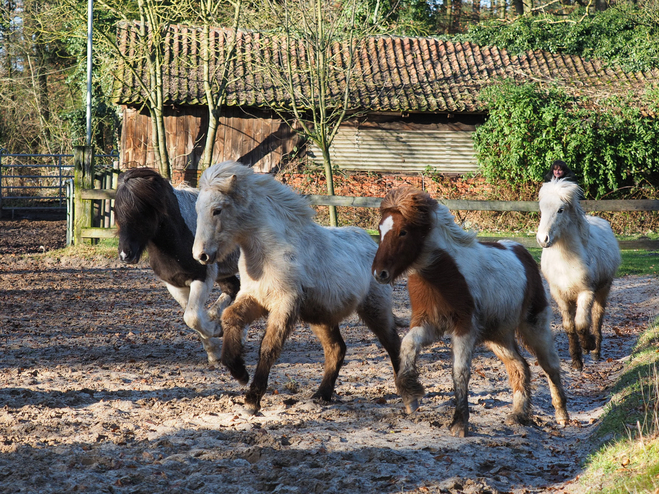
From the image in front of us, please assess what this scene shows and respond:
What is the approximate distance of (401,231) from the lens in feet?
13.4

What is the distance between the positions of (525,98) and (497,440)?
54.1ft

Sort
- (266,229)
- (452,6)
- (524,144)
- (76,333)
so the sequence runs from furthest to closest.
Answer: (452,6) → (524,144) → (76,333) → (266,229)

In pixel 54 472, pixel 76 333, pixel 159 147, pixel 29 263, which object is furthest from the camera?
pixel 159 147

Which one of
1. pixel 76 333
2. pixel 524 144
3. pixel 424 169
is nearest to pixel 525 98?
pixel 524 144

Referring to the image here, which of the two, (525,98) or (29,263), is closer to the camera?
(29,263)

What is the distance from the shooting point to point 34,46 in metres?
28.5

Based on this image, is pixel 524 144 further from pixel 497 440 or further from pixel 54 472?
pixel 54 472

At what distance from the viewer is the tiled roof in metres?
20.2

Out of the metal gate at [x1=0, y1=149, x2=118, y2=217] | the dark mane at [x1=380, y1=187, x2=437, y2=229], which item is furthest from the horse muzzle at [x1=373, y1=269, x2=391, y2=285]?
the metal gate at [x1=0, y1=149, x2=118, y2=217]

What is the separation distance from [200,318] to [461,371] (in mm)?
2451

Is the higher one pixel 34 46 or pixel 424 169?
pixel 34 46

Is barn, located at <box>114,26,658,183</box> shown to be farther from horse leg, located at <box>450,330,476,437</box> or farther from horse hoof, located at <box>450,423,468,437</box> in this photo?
horse hoof, located at <box>450,423,468,437</box>

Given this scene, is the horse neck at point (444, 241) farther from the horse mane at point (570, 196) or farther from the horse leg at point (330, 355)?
the horse mane at point (570, 196)

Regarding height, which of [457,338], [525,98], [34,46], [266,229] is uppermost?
[34,46]
